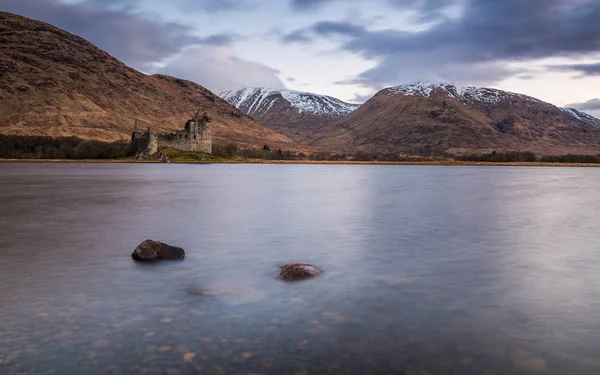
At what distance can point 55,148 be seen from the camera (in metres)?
178

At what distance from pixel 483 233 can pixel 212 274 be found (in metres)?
15.3

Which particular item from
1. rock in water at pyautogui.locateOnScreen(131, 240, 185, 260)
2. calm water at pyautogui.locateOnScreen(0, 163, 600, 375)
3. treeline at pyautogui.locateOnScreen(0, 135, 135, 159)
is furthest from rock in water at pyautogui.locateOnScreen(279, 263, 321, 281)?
treeline at pyautogui.locateOnScreen(0, 135, 135, 159)

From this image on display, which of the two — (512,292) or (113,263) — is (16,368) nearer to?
(113,263)

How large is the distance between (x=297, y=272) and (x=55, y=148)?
18324cm

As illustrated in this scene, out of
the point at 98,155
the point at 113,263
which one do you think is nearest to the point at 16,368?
the point at 113,263

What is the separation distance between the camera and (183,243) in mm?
21359

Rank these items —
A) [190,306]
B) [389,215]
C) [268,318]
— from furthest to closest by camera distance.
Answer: [389,215], [190,306], [268,318]

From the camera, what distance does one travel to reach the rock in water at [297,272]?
1465cm

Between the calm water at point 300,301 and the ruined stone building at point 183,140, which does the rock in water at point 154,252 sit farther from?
the ruined stone building at point 183,140

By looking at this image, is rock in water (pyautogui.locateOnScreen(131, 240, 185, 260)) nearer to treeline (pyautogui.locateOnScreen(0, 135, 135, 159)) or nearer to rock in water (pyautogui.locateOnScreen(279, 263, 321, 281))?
rock in water (pyautogui.locateOnScreen(279, 263, 321, 281))

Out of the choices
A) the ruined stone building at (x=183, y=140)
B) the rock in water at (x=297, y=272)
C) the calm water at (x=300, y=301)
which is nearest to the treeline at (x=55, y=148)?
the ruined stone building at (x=183, y=140)

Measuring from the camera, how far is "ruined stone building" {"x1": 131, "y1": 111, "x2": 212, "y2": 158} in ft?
488

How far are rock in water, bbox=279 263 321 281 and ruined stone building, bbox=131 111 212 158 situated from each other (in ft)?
447

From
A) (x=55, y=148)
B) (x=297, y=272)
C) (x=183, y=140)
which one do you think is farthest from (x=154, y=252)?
(x=55, y=148)
